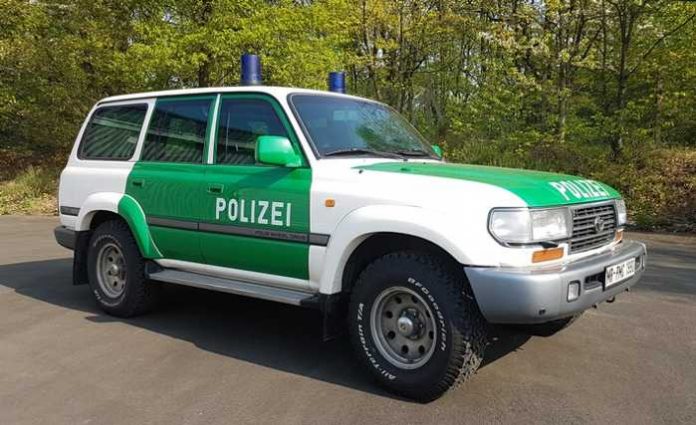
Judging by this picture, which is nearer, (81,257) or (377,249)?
(377,249)

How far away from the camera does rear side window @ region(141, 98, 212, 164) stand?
195 inches

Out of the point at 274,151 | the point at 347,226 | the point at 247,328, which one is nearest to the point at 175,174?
the point at 274,151

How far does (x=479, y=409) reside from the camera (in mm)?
3559

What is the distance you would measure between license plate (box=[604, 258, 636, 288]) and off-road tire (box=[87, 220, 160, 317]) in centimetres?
374

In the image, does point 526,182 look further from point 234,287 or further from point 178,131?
point 178,131

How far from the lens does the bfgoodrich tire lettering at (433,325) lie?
3535mm

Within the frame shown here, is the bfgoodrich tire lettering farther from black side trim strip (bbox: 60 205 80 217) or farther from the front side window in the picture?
black side trim strip (bbox: 60 205 80 217)

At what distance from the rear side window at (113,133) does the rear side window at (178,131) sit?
21 centimetres

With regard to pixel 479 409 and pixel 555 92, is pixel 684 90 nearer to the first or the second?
pixel 555 92

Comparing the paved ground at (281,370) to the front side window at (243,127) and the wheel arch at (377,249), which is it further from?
the front side window at (243,127)

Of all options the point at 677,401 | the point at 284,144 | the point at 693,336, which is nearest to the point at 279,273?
the point at 284,144

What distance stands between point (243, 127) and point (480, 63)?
1599 cm

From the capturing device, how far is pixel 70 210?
590cm

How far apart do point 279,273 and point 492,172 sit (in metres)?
1.65
